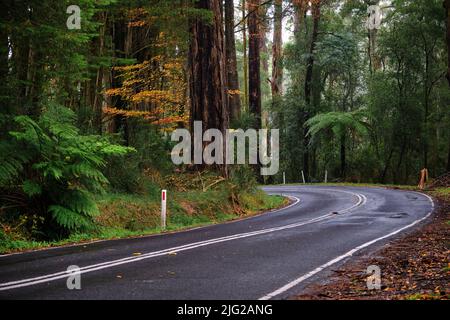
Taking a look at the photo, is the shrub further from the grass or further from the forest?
the grass

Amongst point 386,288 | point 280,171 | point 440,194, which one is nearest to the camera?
point 386,288

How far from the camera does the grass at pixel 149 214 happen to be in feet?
36.7

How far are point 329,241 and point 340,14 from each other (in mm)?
37112

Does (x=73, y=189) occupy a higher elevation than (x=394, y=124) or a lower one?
lower

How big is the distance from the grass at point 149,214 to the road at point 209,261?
0.88 meters

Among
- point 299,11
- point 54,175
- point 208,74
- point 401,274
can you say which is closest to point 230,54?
point 299,11

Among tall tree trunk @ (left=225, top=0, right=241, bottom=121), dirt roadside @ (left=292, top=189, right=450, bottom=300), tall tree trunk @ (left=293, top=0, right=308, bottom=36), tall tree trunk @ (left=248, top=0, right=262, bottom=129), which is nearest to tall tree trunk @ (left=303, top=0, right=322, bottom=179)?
tall tree trunk @ (left=293, top=0, right=308, bottom=36)

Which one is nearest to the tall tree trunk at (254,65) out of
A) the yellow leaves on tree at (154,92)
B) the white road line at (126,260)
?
the yellow leaves on tree at (154,92)

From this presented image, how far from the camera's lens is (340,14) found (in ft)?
147

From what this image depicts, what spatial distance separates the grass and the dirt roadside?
6.13 metres

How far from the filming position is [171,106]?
2369cm

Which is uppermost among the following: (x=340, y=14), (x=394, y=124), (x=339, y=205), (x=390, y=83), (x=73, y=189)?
(x=340, y=14)
